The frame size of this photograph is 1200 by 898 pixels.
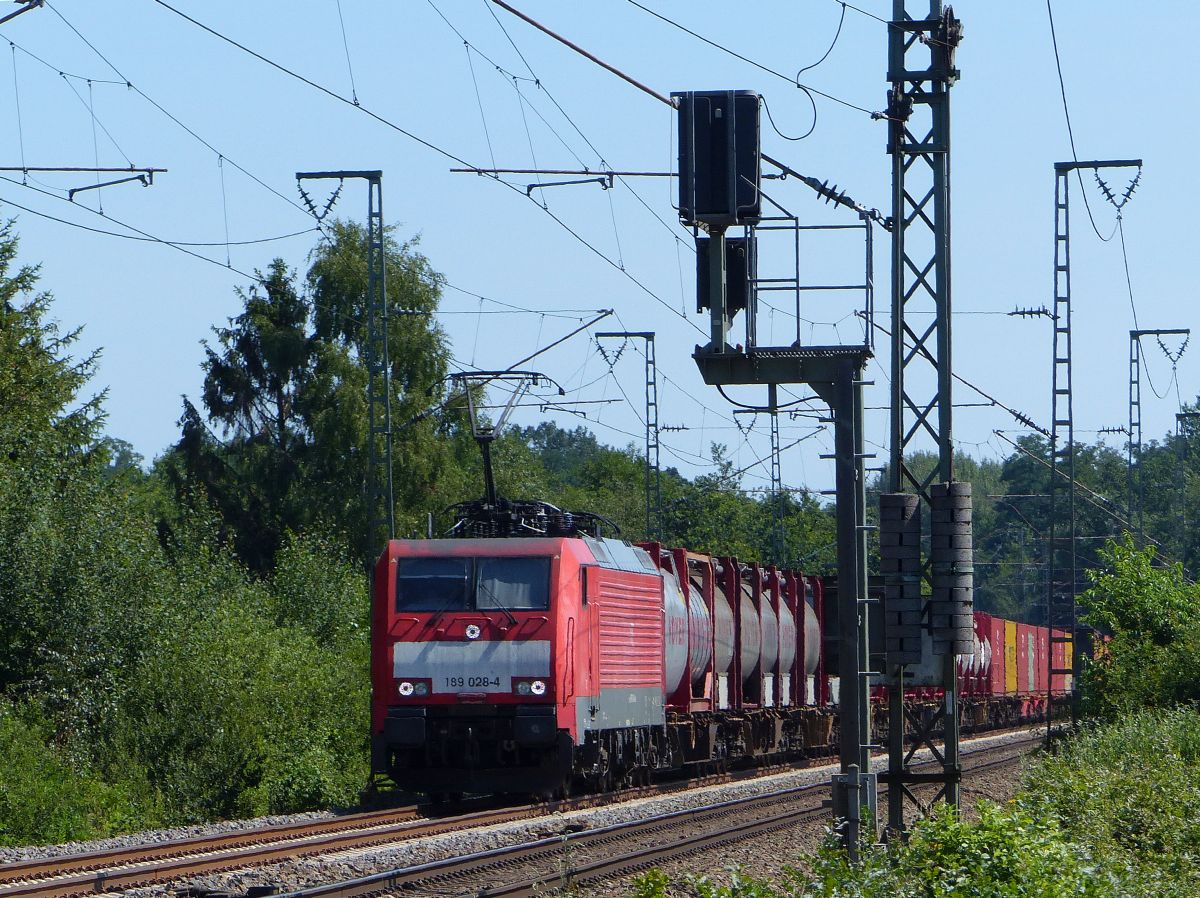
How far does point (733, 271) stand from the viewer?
14.5 metres

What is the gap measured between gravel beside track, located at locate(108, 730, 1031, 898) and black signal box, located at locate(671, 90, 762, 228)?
16.5 feet

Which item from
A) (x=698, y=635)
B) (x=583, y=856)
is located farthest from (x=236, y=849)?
(x=698, y=635)

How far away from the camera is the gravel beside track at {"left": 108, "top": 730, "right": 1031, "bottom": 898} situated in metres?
13.5

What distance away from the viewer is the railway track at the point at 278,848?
44.0ft

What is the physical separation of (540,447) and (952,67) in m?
164

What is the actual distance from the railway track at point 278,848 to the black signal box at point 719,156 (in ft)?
16.9

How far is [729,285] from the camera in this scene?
1455cm

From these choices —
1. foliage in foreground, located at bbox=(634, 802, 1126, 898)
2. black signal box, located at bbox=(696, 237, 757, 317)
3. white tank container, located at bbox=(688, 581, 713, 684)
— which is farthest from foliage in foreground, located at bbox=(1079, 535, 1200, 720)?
foliage in foreground, located at bbox=(634, 802, 1126, 898)

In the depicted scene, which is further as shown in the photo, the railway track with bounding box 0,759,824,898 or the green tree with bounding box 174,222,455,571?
the green tree with bounding box 174,222,455,571

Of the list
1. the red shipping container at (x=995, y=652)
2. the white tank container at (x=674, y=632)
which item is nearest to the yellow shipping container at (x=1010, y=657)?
the red shipping container at (x=995, y=652)

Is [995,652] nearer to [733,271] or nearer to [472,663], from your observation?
[472,663]

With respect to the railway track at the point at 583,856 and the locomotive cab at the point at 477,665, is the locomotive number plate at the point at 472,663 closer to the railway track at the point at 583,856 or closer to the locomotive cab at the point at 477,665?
the locomotive cab at the point at 477,665

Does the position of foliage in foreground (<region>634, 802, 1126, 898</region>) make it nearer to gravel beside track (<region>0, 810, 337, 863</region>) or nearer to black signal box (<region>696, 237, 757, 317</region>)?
black signal box (<region>696, 237, 757, 317</region>)

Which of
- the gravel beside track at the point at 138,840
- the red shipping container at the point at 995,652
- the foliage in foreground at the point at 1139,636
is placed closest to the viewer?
the gravel beside track at the point at 138,840
